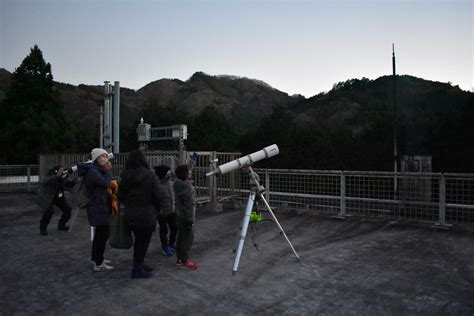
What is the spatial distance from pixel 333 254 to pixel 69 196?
10.6m

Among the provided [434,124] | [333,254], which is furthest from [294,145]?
[333,254]

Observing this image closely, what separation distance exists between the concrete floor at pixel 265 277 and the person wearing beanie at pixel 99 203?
312 millimetres

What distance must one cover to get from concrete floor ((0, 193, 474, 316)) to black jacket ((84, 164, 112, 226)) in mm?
784

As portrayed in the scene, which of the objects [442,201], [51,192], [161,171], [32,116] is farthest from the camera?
[32,116]

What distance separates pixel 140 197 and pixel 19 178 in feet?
47.2

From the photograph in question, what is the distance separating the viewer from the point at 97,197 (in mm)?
5320

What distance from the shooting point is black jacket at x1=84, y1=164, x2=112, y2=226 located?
5.25 m

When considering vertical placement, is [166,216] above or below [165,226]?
above

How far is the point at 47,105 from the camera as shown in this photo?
120 ft

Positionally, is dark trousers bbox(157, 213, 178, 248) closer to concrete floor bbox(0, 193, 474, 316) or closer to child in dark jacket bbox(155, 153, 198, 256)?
child in dark jacket bbox(155, 153, 198, 256)

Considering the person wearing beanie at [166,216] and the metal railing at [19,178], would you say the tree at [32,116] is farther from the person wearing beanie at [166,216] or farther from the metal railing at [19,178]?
the person wearing beanie at [166,216]

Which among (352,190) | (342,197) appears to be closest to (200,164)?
(342,197)

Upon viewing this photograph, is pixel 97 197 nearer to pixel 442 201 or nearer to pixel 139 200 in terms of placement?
pixel 139 200

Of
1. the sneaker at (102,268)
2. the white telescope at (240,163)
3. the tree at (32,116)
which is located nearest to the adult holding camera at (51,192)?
the sneaker at (102,268)
